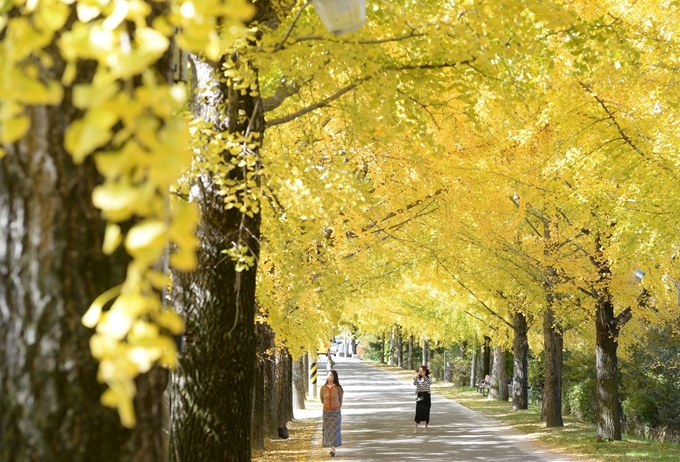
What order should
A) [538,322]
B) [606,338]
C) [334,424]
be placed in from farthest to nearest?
[538,322] → [606,338] → [334,424]

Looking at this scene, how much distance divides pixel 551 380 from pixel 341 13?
67.8 feet

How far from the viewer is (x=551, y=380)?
25.2 m

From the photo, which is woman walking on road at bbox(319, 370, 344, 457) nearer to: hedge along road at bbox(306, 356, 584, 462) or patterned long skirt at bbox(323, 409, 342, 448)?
patterned long skirt at bbox(323, 409, 342, 448)

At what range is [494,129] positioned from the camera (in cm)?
1736

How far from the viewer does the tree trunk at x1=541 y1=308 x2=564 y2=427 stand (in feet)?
81.4

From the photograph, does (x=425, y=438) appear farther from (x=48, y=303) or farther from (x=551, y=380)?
(x=48, y=303)

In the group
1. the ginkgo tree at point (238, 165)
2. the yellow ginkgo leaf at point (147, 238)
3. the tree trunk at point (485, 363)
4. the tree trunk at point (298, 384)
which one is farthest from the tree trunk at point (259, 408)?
the tree trunk at point (485, 363)

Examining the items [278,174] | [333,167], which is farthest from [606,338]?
[278,174]

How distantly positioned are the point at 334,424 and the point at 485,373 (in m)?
27.8

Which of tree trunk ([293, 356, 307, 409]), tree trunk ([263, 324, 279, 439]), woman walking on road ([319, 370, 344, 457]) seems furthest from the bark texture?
tree trunk ([293, 356, 307, 409])

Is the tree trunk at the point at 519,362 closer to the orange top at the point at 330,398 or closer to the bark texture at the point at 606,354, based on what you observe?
the bark texture at the point at 606,354

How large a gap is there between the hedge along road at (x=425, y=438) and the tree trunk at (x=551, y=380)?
1174mm

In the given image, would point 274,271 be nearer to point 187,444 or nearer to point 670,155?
point 670,155

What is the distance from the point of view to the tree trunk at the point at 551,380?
2481 cm
